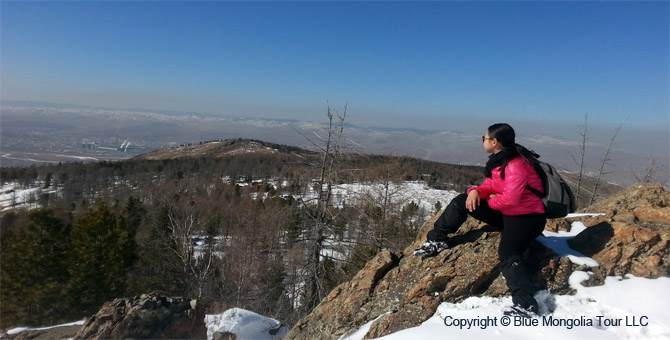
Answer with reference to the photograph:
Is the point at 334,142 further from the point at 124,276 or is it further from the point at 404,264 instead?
the point at 124,276

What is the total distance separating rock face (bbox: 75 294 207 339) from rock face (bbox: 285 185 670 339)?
5.53m

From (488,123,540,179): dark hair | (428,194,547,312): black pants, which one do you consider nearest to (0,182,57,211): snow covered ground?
(428,194,547,312): black pants

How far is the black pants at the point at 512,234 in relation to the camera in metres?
3.68

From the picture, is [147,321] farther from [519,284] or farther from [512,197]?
[512,197]

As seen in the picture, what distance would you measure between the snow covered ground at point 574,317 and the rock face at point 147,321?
22.8ft

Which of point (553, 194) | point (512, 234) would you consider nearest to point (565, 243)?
point (553, 194)

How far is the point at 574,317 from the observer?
11.4ft

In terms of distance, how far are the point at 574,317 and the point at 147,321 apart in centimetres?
968

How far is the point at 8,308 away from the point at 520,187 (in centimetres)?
2699

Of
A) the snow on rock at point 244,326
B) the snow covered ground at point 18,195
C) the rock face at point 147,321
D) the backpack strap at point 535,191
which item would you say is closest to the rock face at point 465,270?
the backpack strap at point 535,191

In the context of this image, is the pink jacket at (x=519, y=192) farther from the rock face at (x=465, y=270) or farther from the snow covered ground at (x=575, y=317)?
the snow covered ground at (x=575, y=317)

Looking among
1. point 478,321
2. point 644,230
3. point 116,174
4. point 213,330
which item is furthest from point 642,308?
point 116,174

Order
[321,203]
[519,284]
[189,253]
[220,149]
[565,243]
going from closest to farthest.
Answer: [519,284]
[565,243]
[321,203]
[189,253]
[220,149]

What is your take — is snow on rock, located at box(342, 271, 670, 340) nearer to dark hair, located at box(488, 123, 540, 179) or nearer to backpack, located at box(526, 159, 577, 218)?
backpack, located at box(526, 159, 577, 218)
